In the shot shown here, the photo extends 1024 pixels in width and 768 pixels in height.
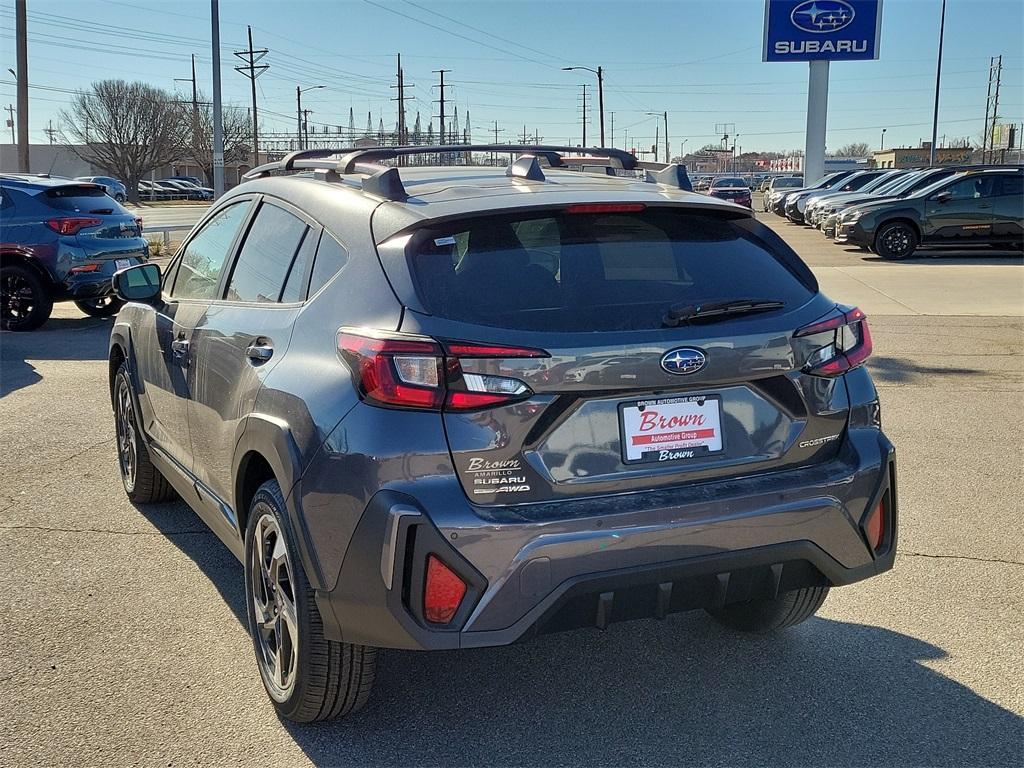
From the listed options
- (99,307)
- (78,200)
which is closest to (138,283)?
(78,200)

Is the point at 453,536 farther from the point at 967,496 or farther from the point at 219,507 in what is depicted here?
the point at 967,496

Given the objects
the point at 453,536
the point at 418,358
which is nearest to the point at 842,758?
the point at 453,536

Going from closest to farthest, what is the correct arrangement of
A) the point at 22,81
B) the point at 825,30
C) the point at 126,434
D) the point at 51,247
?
1. the point at 126,434
2. the point at 51,247
3. the point at 22,81
4. the point at 825,30

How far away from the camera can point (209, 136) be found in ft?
295

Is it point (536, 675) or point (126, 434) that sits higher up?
point (126, 434)

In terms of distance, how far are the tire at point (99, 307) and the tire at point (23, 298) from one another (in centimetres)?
117

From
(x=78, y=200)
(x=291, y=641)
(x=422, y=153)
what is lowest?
(x=291, y=641)

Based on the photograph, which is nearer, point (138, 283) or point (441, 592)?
point (441, 592)

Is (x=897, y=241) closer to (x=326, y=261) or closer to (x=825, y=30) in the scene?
(x=825, y=30)

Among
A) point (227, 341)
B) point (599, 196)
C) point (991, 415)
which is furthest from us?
point (991, 415)

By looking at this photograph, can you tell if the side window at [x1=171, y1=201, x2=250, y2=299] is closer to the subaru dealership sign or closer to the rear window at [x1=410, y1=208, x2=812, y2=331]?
the rear window at [x1=410, y1=208, x2=812, y2=331]

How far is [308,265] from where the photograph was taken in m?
3.51

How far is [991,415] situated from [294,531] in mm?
6172

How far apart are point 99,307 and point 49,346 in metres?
2.76
